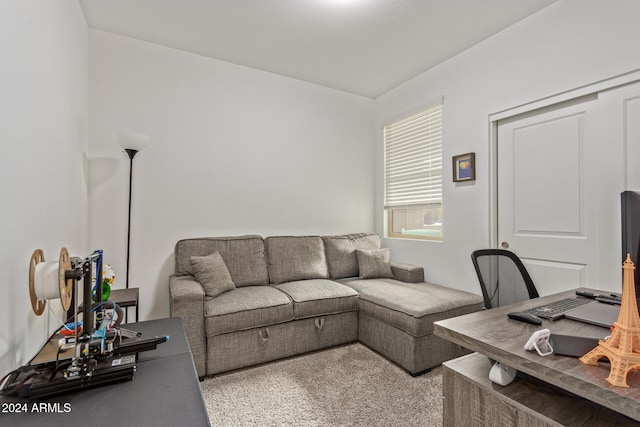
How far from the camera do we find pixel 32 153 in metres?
1.42

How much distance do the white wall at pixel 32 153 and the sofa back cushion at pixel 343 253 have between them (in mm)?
2285

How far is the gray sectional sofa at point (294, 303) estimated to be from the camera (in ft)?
7.38

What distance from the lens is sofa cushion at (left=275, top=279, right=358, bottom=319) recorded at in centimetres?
255

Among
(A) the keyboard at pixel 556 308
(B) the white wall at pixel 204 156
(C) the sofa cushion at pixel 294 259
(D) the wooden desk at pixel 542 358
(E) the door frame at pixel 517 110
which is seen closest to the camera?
(D) the wooden desk at pixel 542 358

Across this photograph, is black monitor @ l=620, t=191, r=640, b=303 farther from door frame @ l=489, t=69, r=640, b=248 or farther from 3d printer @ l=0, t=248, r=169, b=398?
3d printer @ l=0, t=248, r=169, b=398

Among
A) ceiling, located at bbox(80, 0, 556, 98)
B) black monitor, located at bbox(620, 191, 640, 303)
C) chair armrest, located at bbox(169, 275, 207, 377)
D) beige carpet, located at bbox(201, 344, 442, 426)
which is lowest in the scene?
beige carpet, located at bbox(201, 344, 442, 426)

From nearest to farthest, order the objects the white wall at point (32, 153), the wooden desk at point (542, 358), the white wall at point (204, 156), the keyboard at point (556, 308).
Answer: the wooden desk at point (542, 358) → the white wall at point (32, 153) → the keyboard at point (556, 308) → the white wall at point (204, 156)

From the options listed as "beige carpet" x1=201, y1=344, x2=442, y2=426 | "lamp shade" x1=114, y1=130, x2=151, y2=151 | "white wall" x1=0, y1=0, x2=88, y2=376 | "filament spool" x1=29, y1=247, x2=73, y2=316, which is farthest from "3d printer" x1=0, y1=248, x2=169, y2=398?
"lamp shade" x1=114, y1=130, x2=151, y2=151

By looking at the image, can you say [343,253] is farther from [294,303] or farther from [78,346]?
[78,346]

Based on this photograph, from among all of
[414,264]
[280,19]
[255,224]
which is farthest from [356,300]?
[280,19]

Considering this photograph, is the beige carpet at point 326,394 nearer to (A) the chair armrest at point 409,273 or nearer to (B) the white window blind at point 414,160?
(A) the chair armrest at point 409,273

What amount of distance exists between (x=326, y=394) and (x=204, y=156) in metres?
2.42

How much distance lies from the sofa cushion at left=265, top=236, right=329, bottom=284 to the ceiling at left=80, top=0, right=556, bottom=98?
1.90m

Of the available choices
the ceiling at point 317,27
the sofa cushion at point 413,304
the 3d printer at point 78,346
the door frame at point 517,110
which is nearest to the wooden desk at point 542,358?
the sofa cushion at point 413,304
